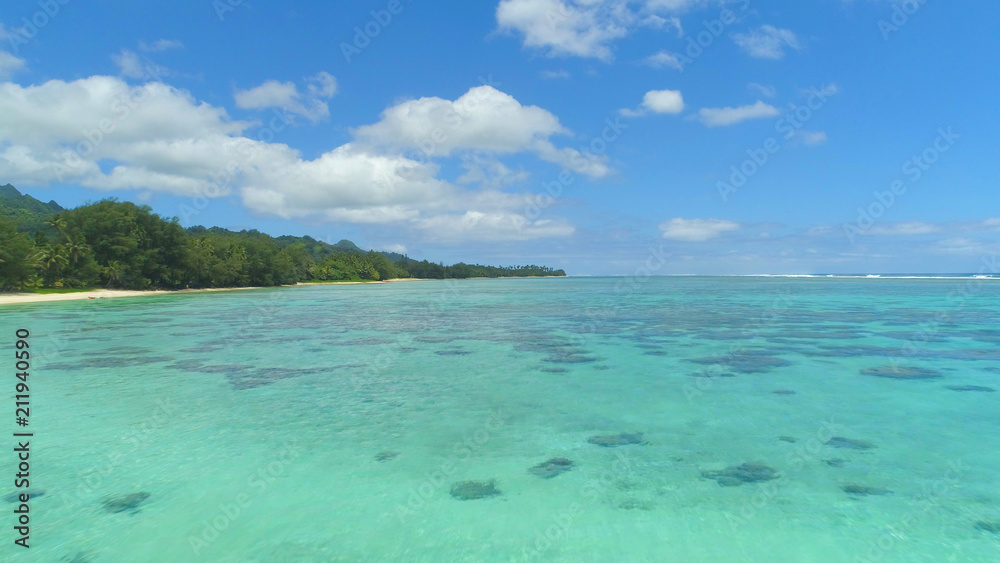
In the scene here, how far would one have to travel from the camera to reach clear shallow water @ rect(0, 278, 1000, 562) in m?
5.87

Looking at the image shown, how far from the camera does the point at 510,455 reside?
27.8 feet

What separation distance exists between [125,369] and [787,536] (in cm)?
1711

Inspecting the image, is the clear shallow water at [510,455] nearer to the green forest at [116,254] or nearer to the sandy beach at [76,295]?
the sandy beach at [76,295]

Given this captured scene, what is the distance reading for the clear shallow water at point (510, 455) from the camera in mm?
5867

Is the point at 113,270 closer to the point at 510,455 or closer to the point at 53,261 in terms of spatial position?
the point at 53,261

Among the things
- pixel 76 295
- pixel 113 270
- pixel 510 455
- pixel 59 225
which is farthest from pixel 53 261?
pixel 510 455

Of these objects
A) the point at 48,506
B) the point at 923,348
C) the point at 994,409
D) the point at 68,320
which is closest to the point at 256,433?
the point at 48,506

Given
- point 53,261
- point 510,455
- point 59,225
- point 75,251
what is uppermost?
point 59,225

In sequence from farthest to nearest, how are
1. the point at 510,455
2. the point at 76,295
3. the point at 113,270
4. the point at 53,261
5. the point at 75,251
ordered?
1. the point at 113,270
2. the point at 75,251
3. the point at 53,261
4. the point at 76,295
5. the point at 510,455

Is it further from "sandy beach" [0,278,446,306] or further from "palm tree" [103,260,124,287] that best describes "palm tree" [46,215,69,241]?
"sandy beach" [0,278,446,306]

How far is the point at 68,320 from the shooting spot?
30625 millimetres

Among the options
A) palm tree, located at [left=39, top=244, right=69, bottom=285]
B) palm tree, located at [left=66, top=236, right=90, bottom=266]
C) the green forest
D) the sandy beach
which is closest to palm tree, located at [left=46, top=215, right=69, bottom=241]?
the green forest

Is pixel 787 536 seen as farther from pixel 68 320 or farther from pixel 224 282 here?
pixel 224 282

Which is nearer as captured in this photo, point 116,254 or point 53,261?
point 53,261
